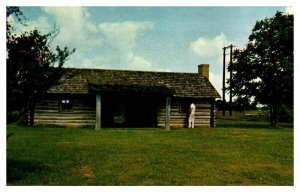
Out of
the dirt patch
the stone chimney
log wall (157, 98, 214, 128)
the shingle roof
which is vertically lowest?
the dirt patch

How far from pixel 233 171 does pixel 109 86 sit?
17913mm

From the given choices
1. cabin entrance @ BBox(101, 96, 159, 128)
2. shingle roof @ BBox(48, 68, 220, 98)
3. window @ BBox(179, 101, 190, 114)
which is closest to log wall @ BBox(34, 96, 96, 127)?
shingle roof @ BBox(48, 68, 220, 98)

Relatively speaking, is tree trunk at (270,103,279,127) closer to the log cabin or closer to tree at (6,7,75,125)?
the log cabin

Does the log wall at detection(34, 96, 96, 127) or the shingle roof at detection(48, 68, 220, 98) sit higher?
the shingle roof at detection(48, 68, 220, 98)

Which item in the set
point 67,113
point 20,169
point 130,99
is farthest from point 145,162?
point 130,99

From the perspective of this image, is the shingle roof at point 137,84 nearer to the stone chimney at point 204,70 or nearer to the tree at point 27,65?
the stone chimney at point 204,70

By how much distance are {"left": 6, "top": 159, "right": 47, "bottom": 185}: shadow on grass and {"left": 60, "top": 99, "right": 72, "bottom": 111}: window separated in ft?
54.8

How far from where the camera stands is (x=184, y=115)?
32.2 m

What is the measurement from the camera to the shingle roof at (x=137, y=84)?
2906 centimetres

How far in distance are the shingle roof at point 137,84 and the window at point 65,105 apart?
0.88 m

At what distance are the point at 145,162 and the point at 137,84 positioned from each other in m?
17.9

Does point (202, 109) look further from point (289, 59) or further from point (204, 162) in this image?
point (204, 162)

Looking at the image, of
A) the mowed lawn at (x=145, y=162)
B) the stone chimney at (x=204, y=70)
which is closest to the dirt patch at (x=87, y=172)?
the mowed lawn at (x=145, y=162)

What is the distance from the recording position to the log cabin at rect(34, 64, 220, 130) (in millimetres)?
28922
